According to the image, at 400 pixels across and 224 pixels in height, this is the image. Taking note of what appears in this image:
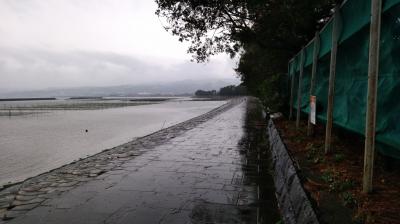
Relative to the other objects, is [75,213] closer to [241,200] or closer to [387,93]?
[241,200]

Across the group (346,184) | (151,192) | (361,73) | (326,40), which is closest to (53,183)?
(151,192)

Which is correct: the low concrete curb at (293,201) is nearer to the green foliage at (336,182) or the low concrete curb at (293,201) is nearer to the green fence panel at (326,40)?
the green foliage at (336,182)

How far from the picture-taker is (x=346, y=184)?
3.48 m

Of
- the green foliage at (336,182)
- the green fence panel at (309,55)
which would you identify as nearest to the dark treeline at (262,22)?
the green fence panel at (309,55)

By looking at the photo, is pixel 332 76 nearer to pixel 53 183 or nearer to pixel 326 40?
pixel 326 40

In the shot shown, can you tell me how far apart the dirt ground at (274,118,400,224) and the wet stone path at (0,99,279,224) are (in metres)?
0.75

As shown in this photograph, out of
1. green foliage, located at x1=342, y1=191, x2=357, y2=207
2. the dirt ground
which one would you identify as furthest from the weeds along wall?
green foliage, located at x1=342, y1=191, x2=357, y2=207

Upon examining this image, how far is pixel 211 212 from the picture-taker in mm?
4133

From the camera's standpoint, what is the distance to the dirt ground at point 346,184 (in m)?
2.74

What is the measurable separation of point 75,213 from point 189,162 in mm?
3463

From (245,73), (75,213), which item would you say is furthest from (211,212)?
(245,73)

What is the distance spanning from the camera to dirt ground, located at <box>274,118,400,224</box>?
274cm

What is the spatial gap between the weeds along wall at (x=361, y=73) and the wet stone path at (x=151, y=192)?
5.39 feet

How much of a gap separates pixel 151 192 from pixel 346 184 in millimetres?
2880
